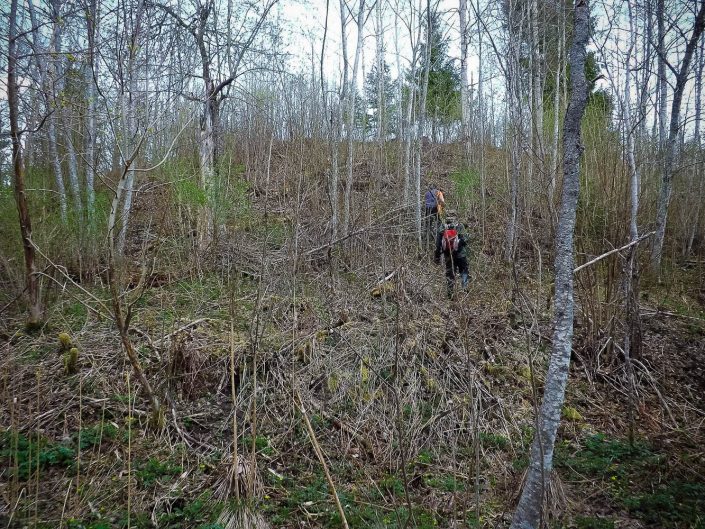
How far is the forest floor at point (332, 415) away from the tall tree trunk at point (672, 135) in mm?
1840

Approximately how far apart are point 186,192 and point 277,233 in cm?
204

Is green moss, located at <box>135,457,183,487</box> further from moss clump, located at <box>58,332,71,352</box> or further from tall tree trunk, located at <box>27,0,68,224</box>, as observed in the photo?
tall tree trunk, located at <box>27,0,68,224</box>

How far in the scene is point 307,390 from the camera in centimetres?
406

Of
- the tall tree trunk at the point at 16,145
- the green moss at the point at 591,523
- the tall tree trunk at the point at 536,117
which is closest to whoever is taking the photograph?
the green moss at the point at 591,523

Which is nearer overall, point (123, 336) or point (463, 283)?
point (123, 336)

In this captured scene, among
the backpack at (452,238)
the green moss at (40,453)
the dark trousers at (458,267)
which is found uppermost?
the backpack at (452,238)

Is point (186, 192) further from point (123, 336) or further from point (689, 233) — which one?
point (689, 233)

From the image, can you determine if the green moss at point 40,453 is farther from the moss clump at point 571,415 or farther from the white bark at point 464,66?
the white bark at point 464,66

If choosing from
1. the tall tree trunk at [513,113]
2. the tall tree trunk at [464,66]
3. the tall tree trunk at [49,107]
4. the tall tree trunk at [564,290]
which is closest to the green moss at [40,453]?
the tall tree trunk at [49,107]

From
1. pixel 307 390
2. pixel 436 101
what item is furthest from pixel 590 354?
pixel 436 101

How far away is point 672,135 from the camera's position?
5.82 m

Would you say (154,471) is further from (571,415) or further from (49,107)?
(571,415)

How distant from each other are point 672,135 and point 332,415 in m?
6.21

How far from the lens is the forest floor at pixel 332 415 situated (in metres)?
2.74
